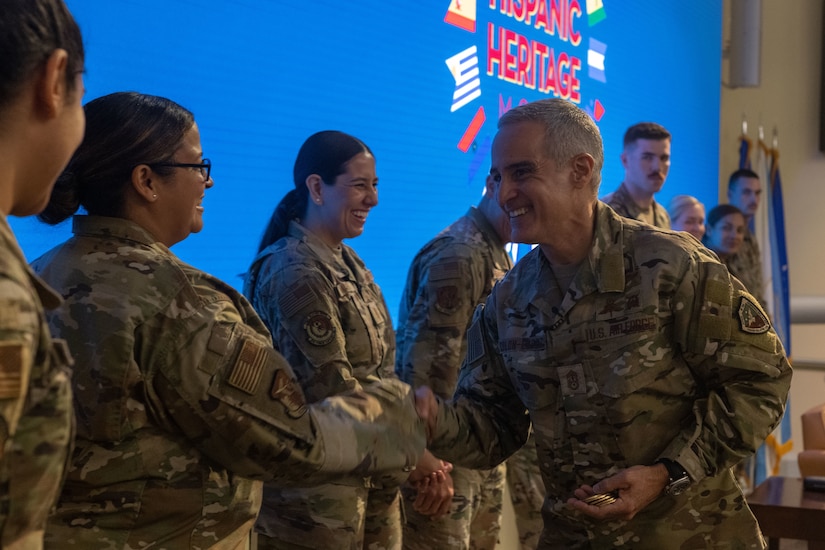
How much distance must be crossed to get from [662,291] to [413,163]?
193 cm

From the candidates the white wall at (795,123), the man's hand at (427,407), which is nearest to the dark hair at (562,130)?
the man's hand at (427,407)

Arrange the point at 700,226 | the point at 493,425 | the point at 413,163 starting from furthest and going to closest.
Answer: the point at 700,226 < the point at 413,163 < the point at 493,425

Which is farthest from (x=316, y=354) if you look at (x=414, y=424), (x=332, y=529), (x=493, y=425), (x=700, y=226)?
(x=700, y=226)

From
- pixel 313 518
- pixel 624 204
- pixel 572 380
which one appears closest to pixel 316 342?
pixel 313 518

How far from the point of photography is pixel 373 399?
148cm

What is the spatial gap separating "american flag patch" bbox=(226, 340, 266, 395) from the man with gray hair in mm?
415

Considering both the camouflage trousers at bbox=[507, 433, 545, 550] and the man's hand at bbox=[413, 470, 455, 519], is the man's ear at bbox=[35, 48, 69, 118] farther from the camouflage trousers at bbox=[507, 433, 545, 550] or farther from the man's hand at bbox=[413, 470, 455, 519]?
Result: the camouflage trousers at bbox=[507, 433, 545, 550]

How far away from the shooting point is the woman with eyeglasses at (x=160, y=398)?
1.34 meters

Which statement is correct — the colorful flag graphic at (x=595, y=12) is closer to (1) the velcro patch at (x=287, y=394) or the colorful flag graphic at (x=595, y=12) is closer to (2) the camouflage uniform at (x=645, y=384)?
(2) the camouflage uniform at (x=645, y=384)

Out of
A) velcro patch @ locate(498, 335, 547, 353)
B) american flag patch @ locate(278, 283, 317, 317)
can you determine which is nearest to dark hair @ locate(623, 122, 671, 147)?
american flag patch @ locate(278, 283, 317, 317)

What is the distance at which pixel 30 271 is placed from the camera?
2.79ft

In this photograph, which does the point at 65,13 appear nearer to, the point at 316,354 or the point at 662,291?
the point at 662,291

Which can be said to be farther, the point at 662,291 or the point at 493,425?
the point at 493,425

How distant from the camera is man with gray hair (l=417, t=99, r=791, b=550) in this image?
5.48 feet
